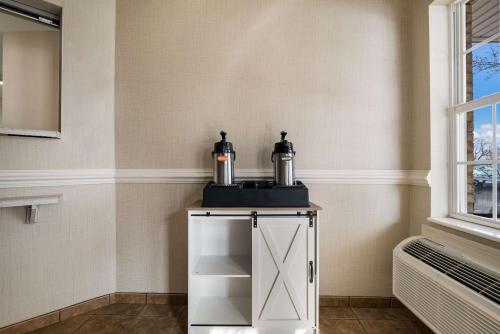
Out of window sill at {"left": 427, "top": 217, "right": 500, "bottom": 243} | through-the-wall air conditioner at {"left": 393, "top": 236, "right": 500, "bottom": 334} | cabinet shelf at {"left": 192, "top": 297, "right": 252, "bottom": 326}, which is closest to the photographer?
through-the-wall air conditioner at {"left": 393, "top": 236, "right": 500, "bottom": 334}

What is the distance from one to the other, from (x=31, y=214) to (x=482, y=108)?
9.54 feet

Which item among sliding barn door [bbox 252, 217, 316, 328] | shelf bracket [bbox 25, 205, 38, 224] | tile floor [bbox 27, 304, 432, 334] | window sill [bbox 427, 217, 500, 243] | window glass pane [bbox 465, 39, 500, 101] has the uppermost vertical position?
window glass pane [bbox 465, 39, 500, 101]

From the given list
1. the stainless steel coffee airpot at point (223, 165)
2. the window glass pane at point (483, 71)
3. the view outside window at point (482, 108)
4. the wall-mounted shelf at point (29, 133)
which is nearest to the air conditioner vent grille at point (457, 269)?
the view outside window at point (482, 108)

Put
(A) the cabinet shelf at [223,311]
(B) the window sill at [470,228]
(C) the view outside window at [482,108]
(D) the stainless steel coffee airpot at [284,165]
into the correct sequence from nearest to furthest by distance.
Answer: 1. (B) the window sill at [470,228]
2. (C) the view outside window at [482,108]
3. (A) the cabinet shelf at [223,311]
4. (D) the stainless steel coffee airpot at [284,165]

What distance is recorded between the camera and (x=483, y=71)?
1463 millimetres

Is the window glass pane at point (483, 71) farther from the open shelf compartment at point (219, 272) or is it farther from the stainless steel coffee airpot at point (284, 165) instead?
the open shelf compartment at point (219, 272)

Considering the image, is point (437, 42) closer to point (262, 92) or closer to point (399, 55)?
point (399, 55)

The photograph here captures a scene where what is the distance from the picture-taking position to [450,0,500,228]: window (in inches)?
54.3

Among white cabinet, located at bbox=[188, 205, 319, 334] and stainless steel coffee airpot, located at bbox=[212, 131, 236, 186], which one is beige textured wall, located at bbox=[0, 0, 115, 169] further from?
white cabinet, located at bbox=[188, 205, 319, 334]

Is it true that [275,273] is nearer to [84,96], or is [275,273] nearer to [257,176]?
[257,176]

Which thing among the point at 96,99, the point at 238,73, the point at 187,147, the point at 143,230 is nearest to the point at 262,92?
the point at 238,73

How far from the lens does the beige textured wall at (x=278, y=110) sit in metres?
1.83

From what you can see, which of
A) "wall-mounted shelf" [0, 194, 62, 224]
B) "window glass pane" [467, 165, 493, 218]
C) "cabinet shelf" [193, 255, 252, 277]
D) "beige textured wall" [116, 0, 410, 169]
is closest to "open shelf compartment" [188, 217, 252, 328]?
"cabinet shelf" [193, 255, 252, 277]

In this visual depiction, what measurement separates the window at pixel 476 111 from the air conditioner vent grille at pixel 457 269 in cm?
33
